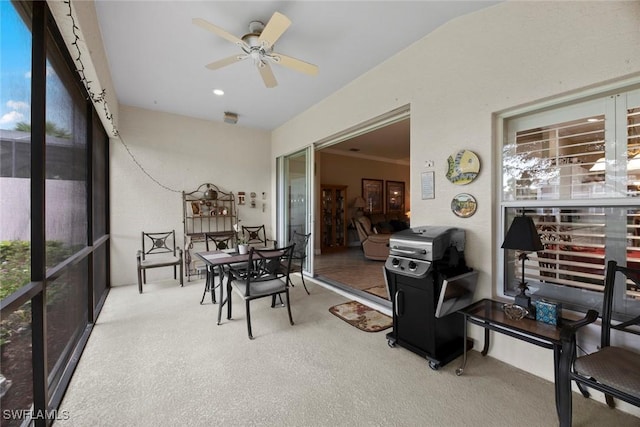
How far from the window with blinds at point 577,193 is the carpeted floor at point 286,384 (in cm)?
73

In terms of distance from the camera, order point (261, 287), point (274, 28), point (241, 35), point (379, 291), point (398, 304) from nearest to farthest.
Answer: point (274, 28), point (398, 304), point (241, 35), point (261, 287), point (379, 291)

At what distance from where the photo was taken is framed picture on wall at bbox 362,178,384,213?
800cm

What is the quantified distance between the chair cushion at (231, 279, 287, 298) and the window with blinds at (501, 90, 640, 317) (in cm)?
208

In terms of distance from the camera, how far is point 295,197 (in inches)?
197

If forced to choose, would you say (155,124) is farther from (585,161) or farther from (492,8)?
(585,161)

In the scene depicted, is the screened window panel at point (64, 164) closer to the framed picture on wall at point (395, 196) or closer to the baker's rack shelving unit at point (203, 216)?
the baker's rack shelving unit at point (203, 216)

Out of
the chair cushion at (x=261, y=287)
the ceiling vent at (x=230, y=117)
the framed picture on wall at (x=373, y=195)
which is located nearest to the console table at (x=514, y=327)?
the chair cushion at (x=261, y=287)

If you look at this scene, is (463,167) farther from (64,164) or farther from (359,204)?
(359,204)

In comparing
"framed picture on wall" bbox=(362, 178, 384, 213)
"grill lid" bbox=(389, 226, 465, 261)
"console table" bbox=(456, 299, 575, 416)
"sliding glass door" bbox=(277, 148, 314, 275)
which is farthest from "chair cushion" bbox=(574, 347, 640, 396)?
"framed picture on wall" bbox=(362, 178, 384, 213)

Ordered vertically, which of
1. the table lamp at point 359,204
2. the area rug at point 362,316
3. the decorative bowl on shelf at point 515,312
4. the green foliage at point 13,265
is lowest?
the area rug at point 362,316

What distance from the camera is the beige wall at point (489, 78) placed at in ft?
5.44

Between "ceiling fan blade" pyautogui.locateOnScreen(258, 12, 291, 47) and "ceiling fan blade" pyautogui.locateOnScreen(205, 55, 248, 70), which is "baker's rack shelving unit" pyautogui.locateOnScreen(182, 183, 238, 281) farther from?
"ceiling fan blade" pyautogui.locateOnScreen(258, 12, 291, 47)

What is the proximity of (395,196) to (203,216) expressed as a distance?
6.08 meters

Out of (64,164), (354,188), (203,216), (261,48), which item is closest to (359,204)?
(354,188)
